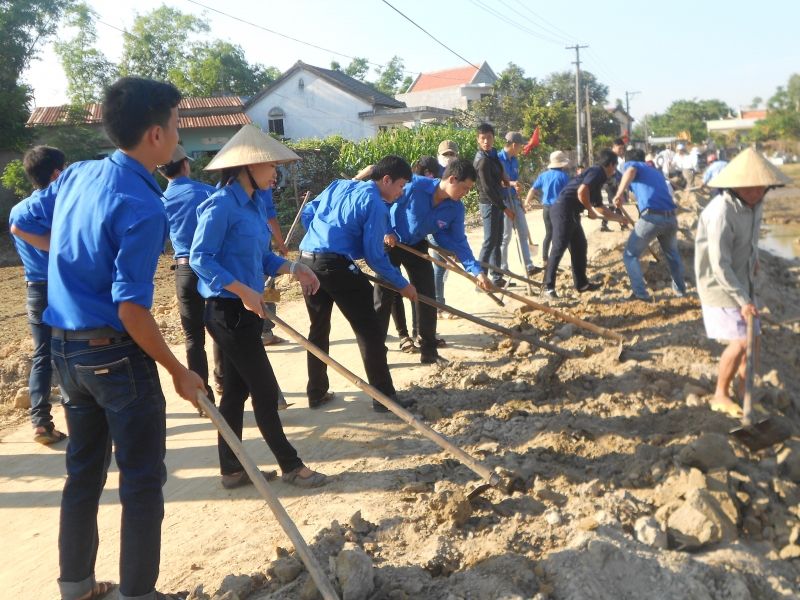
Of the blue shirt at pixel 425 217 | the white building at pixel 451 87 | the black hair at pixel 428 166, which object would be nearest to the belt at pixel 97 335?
the blue shirt at pixel 425 217

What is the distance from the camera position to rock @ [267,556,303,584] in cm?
289

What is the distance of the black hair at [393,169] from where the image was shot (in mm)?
4914

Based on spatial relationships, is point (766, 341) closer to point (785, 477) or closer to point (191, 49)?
point (785, 477)

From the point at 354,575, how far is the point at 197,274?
6.01 ft

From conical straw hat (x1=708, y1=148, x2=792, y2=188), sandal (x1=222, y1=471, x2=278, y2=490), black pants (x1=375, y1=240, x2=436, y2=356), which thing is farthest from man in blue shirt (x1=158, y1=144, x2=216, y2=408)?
conical straw hat (x1=708, y1=148, x2=792, y2=188)

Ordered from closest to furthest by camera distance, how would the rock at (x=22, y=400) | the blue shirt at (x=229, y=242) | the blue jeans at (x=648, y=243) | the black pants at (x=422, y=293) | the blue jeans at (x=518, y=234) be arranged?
the blue shirt at (x=229, y=242) < the rock at (x=22, y=400) < the black pants at (x=422, y=293) < the blue jeans at (x=648, y=243) < the blue jeans at (x=518, y=234)

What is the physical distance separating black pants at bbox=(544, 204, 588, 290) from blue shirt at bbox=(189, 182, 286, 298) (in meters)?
4.69

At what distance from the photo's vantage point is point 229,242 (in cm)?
369

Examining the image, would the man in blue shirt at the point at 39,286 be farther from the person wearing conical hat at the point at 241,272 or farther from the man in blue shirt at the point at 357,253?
the man in blue shirt at the point at 357,253

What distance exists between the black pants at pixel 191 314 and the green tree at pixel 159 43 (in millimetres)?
45854

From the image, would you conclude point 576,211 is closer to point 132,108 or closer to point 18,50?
point 132,108

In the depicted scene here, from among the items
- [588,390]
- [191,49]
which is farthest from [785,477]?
[191,49]

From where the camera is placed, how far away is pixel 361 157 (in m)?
20.3

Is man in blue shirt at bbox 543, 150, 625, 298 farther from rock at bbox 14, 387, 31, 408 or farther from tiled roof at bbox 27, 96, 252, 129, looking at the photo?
tiled roof at bbox 27, 96, 252, 129
